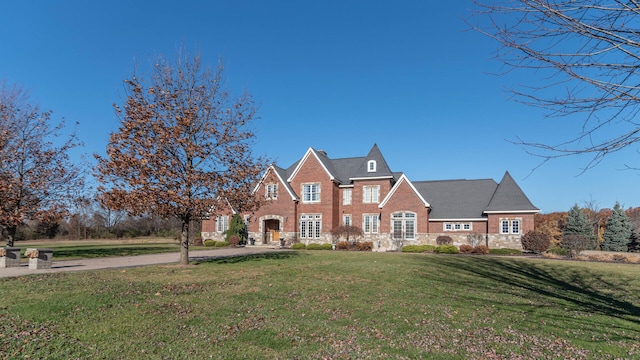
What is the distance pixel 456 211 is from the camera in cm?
3356

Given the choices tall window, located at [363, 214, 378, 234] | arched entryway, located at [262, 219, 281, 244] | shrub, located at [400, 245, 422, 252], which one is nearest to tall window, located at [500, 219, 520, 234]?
shrub, located at [400, 245, 422, 252]

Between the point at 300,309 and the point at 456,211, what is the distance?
92.2 ft

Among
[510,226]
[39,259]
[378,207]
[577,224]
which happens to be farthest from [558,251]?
[39,259]

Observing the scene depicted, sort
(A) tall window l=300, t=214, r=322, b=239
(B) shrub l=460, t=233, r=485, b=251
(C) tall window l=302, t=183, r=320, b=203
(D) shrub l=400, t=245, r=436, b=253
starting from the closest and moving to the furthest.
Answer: (D) shrub l=400, t=245, r=436, b=253
(B) shrub l=460, t=233, r=485, b=251
(A) tall window l=300, t=214, r=322, b=239
(C) tall window l=302, t=183, r=320, b=203

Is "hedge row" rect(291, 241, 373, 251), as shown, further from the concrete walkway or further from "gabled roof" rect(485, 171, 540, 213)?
the concrete walkway

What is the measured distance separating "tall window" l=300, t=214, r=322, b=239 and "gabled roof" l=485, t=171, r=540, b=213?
A: 1487 cm

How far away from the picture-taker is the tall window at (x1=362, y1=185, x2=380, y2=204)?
35.1 meters

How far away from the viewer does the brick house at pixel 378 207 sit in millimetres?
31891

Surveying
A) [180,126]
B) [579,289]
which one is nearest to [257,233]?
[180,126]

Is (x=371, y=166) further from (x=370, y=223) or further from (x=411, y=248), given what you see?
(x=411, y=248)

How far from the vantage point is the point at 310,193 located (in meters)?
36.4

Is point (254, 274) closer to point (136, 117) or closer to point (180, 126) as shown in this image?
point (180, 126)

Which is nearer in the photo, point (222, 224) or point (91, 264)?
point (91, 264)

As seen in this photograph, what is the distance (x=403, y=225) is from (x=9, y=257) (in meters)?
26.9
